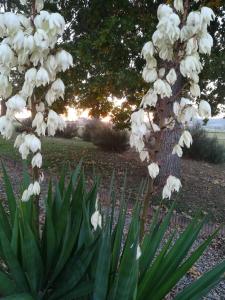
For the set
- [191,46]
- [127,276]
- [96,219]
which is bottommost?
[127,276]

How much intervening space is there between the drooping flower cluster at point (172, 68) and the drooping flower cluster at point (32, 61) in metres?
0.43

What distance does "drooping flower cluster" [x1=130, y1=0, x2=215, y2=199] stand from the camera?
6.34 ft

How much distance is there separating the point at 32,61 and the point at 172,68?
28.5 inches

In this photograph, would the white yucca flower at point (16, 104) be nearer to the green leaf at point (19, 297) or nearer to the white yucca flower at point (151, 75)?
the white yucca flower at point (151, 75)

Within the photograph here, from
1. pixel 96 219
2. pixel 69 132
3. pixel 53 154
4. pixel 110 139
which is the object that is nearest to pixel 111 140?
pixel 110 139

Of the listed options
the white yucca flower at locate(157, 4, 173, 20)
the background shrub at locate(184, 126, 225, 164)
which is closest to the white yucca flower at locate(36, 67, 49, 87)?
the white yucca flower at locate(157, 4, 173, 20)

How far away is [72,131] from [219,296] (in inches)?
524

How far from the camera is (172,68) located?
2057 millimetres

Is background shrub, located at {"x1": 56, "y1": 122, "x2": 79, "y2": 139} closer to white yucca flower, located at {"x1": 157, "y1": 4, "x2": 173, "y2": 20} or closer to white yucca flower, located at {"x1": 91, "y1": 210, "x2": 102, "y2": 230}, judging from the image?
white yucca flower, located at {"x1": 91, "y1": 210, "x2": 102, "y2": 230}

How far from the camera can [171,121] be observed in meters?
2.12

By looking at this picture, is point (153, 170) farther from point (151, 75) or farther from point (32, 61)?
point (32, 61)

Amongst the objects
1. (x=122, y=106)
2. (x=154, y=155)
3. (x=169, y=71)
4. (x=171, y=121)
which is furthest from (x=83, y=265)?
(x=122, y=106)

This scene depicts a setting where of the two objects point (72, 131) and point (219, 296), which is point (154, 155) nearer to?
point (219, 296)

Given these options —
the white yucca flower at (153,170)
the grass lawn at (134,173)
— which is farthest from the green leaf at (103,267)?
the grass lawn at (134,173)
